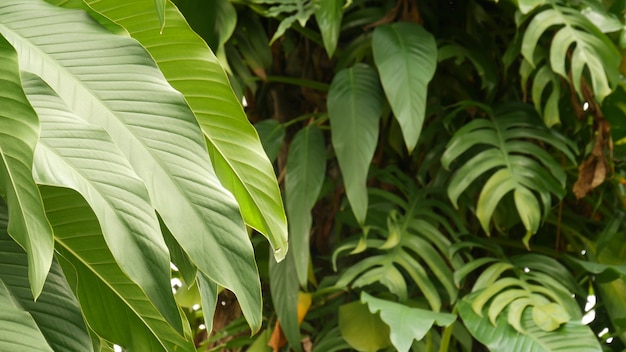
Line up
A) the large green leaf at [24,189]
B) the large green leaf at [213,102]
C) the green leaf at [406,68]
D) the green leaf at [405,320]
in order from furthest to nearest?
1. the green leaf at [406,68]
2. the green leaf at [405,320]
3. the large green leaf at [213,102]
4. the large green leaf at [24,189]

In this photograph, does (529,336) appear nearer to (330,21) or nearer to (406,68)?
(406,68)

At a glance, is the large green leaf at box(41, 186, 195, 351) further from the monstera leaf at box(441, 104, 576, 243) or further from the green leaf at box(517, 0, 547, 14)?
the green leaf at box(517, 0, 547, 14)

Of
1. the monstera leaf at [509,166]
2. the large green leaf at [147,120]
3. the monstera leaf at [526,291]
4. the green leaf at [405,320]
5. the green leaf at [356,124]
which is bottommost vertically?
the monstera leaf at [526,291]

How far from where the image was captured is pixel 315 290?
1.60 meters

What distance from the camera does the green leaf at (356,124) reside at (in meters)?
1.32


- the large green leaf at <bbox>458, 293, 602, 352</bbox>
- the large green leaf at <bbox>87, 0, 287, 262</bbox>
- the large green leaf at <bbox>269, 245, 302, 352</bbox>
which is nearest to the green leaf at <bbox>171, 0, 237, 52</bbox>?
the large green leaf at <bbox>269, 245, 302, 352</bbox>

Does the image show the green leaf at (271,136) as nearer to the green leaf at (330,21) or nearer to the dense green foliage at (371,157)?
the dense green foliage at (371,157)

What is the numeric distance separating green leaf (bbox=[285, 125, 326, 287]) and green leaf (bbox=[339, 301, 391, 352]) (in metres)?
0.10

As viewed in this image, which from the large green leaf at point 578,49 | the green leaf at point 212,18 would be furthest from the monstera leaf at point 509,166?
the green leaf at point 212,18

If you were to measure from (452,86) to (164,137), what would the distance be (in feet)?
3.60

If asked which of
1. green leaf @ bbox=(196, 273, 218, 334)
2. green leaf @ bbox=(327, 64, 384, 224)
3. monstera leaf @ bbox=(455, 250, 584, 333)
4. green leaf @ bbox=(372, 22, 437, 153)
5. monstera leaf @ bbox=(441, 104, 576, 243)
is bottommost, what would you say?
monstera leaf @ bbox=(455, 250, 584, 333)

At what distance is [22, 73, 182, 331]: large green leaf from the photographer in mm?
457

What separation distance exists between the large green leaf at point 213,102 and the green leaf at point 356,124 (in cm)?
63

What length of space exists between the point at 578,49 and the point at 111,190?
3.51 ft
